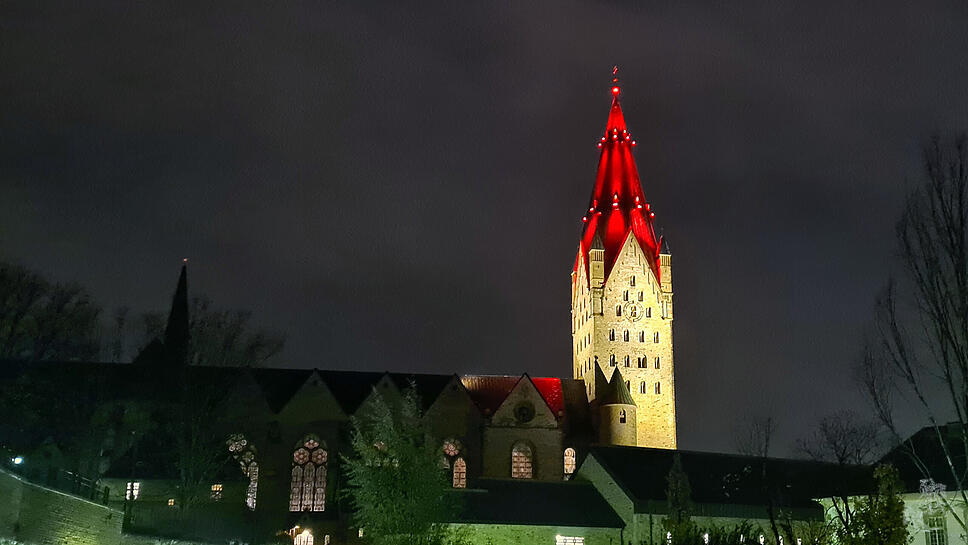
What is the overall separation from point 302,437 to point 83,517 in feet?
93.6

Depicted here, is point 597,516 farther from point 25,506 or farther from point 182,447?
point 25,506

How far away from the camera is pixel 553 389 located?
7644 centimetres

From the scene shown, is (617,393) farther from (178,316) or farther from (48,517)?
(48,517)

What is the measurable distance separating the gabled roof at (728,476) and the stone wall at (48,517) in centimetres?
2500

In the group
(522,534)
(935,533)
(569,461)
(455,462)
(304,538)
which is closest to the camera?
(935,533)

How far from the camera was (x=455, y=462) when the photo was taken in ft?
225

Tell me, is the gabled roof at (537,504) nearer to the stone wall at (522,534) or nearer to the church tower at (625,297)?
the stone wall at (522,534)

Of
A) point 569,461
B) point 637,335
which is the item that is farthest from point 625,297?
point 569,461

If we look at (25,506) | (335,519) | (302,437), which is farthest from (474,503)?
(25,506)

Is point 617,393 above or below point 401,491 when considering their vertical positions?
above

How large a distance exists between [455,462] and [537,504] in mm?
16155

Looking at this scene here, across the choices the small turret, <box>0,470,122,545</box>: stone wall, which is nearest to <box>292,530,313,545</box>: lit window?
<box>0,470,122,545</box>: stone wall

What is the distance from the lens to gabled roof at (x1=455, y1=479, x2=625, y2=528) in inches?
2008

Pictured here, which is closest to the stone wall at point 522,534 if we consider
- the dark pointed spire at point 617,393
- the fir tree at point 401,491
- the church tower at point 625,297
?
the fir tree at point 401,491
